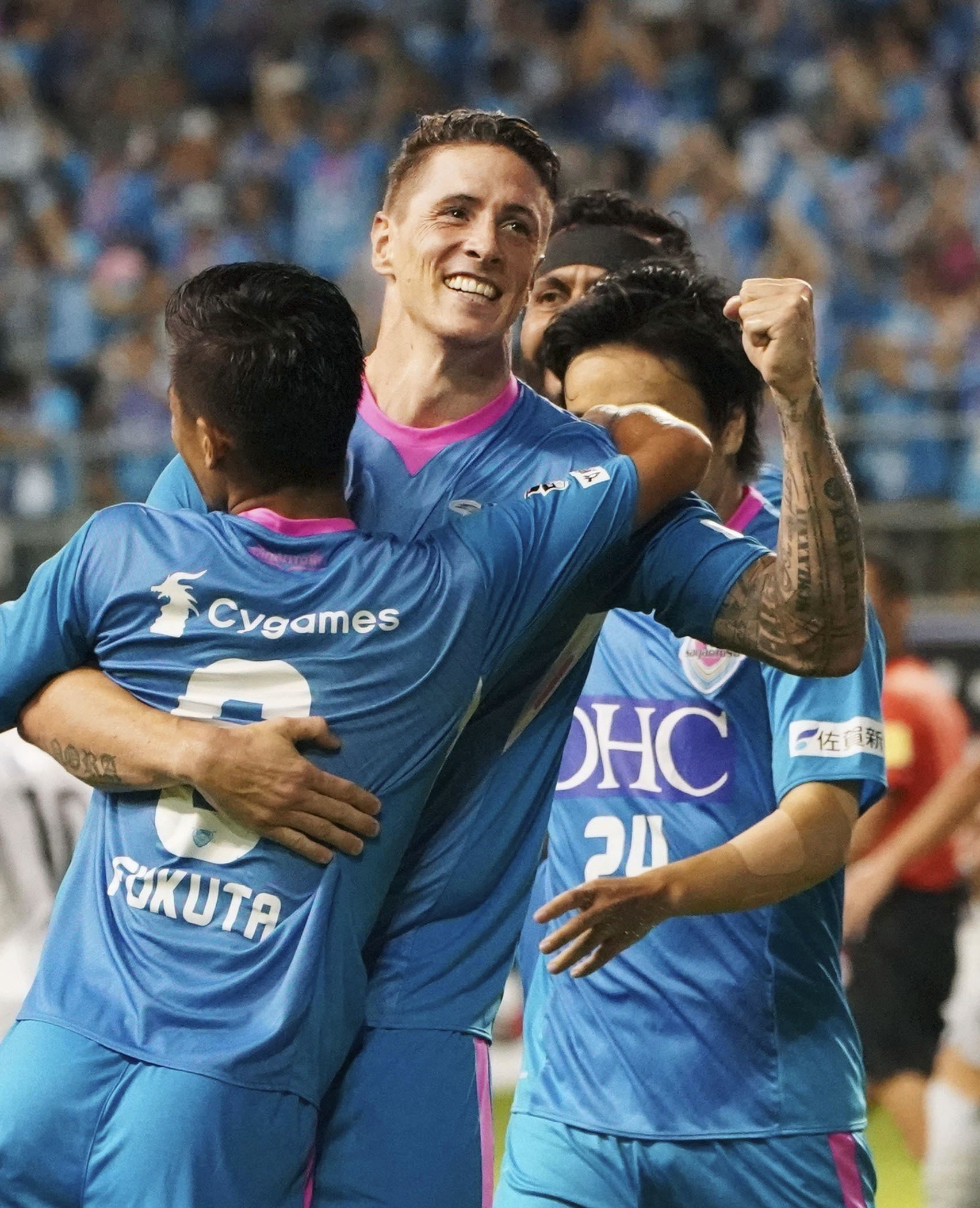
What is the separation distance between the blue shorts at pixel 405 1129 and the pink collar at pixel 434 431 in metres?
0.94

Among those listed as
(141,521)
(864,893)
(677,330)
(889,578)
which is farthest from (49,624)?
(889,578)

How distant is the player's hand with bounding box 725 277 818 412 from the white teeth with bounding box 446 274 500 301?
544mm

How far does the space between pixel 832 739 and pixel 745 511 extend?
1.90 feet

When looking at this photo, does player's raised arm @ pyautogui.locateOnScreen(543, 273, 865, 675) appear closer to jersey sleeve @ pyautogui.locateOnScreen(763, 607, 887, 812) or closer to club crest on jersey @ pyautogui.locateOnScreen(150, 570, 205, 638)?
jersey sleeve @ pyautogui.locateOnScreen(763, 607, 887, 812)

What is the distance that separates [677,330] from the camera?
379cm

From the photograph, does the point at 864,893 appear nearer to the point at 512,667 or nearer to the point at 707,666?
the point at 707,666

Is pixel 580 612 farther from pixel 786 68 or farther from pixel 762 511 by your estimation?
pixel 786 68

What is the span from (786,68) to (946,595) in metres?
5.71

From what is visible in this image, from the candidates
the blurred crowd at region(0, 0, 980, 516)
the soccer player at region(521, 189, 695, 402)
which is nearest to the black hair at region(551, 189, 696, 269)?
the soccer player at region(521, 189, 695, 402)

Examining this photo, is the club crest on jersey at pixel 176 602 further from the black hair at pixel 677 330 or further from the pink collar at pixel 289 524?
the black hair at pixel 677 330

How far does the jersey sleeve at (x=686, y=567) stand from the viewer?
293 cm

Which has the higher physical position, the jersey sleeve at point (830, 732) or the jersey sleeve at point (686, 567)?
the jersey sleeve at point (686, 567)

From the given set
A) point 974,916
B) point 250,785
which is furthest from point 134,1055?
point 974,916

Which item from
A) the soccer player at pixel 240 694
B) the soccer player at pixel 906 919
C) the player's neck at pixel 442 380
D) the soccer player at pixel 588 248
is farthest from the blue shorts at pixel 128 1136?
the soccer player at pixel 906 919
